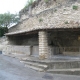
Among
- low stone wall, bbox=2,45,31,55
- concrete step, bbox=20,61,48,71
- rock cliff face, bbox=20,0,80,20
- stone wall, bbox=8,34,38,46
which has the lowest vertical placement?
concrete step, bbox=20,61,48,71

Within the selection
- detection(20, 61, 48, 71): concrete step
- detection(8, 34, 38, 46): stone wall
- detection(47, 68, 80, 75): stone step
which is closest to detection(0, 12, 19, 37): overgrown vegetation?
detection(8, 34, 38, 46): stone wall

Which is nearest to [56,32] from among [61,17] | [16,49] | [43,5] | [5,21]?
[61,17]

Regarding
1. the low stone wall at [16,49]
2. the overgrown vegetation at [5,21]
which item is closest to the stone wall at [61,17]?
the low stone wall at [16,49]

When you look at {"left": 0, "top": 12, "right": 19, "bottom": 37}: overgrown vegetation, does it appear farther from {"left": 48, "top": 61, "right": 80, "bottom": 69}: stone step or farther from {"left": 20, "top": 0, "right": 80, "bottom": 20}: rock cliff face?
{"left": 48, "top": 61, "right": 80, "bottom": 69}: stone step

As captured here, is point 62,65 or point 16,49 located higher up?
point 16,49

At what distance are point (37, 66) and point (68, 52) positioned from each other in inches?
141

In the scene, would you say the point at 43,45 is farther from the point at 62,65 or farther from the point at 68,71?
the point at 68,71

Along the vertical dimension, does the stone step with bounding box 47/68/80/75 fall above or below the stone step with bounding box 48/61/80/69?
below

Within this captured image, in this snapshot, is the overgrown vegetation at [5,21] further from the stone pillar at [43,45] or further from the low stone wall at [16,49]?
the stone pillar at [43,45]

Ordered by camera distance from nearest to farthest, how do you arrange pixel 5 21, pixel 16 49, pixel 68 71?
pixel 68 71
pixel 16 49
pixel 5 21

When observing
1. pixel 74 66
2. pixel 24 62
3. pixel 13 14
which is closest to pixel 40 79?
pixel 74 66

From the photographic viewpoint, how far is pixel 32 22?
1794cm

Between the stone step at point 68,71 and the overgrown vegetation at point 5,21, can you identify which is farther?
the overgrown vegetation at point 5,21

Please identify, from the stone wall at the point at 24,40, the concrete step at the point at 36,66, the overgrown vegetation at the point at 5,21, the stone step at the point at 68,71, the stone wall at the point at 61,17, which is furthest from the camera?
the overgrown vegetation at the point at 5,21
